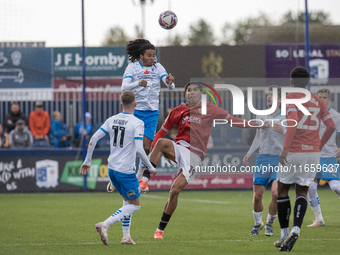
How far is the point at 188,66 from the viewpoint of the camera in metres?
21.6

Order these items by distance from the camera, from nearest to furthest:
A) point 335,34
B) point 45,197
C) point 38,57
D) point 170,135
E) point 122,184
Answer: point 122,184, point 45,197, point 170,135, point 38,57, point 335,34

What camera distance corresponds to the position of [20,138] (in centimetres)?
1745

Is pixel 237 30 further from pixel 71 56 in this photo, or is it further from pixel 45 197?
pixel 45 197

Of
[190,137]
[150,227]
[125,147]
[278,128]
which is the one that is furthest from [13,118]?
[278,128]

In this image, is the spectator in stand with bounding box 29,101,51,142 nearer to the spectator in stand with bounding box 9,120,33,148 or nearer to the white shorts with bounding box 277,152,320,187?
the spectator in stand with bounding box 9,120,33,148

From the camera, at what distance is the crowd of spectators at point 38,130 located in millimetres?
17453

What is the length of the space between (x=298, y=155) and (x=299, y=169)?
227 mm

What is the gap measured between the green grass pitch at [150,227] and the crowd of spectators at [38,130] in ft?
6.78

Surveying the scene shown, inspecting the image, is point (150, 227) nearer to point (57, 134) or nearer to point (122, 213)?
point (122, 213)

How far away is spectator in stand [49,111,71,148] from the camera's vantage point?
17984 mm

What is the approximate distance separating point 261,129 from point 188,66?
492 inches

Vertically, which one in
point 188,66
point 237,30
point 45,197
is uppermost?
point 237,30

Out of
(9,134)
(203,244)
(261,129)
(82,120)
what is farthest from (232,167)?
(203,244)

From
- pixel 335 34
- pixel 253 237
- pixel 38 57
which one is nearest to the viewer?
pixel 253 237
